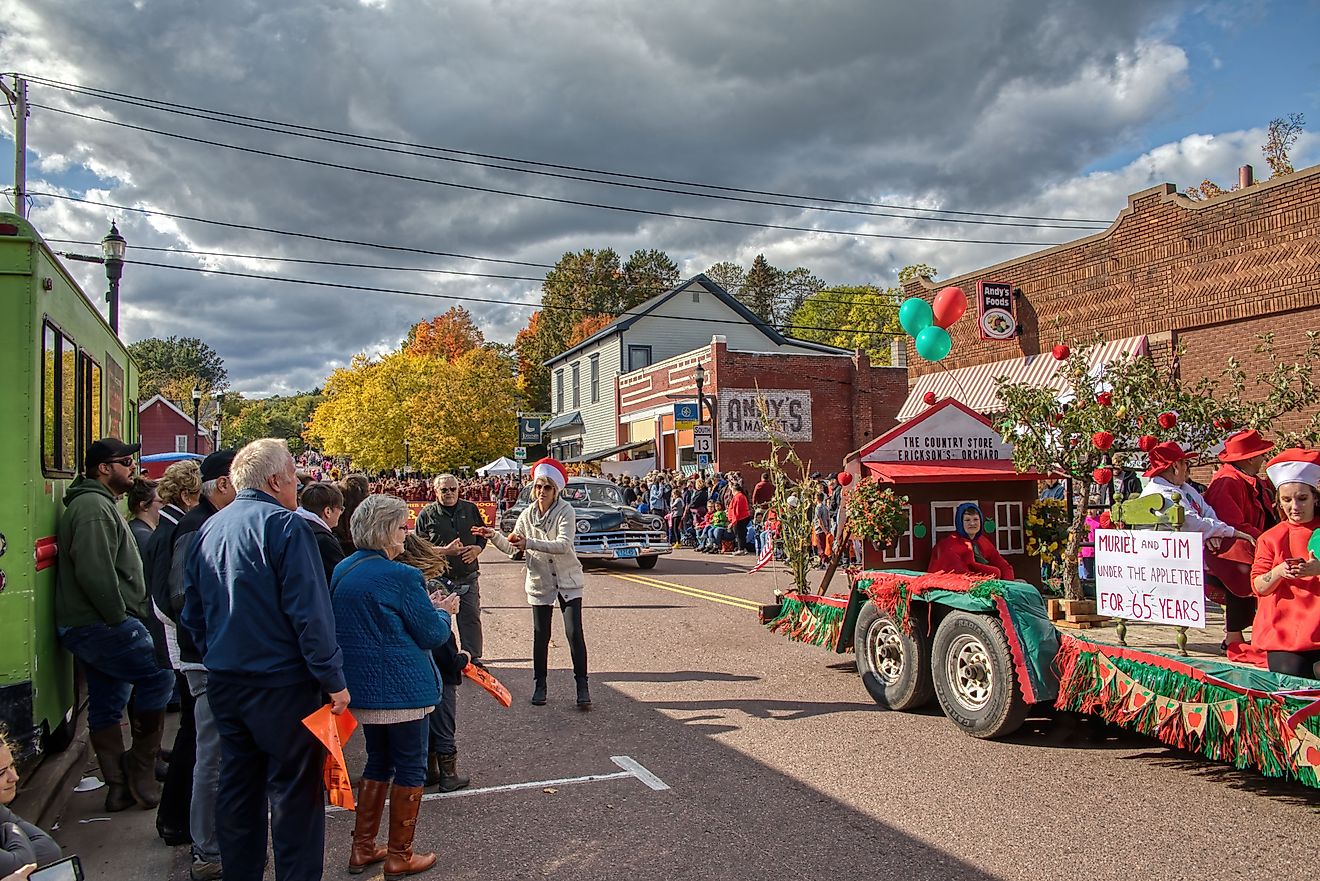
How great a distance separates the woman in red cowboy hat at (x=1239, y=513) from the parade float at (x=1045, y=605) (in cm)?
37

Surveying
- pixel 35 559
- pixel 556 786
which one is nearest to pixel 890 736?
pixel 556 786

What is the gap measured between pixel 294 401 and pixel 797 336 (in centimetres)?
11389

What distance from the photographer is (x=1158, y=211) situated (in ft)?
58.4

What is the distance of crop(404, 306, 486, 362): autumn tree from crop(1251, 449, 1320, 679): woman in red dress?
70.4 m

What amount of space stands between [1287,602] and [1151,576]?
2.20 ft

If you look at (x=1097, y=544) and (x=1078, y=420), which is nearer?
(x=1097, y=544)

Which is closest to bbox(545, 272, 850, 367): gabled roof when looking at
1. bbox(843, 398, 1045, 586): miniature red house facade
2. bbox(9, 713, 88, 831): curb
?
bbox(843, 398, 1045, 586): miniature red house facade

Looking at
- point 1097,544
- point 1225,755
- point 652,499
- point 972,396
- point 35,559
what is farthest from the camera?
point 652,499

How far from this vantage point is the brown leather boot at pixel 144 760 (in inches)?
215

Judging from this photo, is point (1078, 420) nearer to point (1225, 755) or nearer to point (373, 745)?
point (1225, 755)

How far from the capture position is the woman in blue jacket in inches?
167

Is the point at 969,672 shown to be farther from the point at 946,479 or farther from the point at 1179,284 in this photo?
the point at 1179,284

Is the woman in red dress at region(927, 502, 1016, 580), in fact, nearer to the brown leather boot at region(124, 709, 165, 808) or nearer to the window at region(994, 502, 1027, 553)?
the window at region(994, 502, 1027, 553)

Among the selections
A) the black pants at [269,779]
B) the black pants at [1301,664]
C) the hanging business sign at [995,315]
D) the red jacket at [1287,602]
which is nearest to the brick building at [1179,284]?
the hanging business sign at [995,315]
